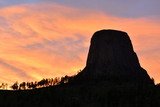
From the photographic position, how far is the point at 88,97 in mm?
155875

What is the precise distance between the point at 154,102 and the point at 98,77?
159ft

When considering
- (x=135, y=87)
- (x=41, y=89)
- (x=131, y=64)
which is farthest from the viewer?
(x=131, y=64)

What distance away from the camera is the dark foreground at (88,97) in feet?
487

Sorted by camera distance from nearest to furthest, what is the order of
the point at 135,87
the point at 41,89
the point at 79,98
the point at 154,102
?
the point at 154,102, the point at 79,98, the point at 135,87, the point at 41,89

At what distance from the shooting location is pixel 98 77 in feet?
623

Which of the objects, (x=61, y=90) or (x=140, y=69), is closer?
(x=61, y=90)

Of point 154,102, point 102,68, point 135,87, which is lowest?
point 154,102

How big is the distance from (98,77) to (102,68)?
19.1 feet

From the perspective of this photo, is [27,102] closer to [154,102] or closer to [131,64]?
[154,102]

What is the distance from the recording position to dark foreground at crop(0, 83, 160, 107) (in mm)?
148300

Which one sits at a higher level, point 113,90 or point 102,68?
point 102,68

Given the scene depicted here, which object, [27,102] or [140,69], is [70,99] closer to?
[27,102]

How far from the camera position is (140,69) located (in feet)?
655

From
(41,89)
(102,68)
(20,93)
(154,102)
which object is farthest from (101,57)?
(154,102)
